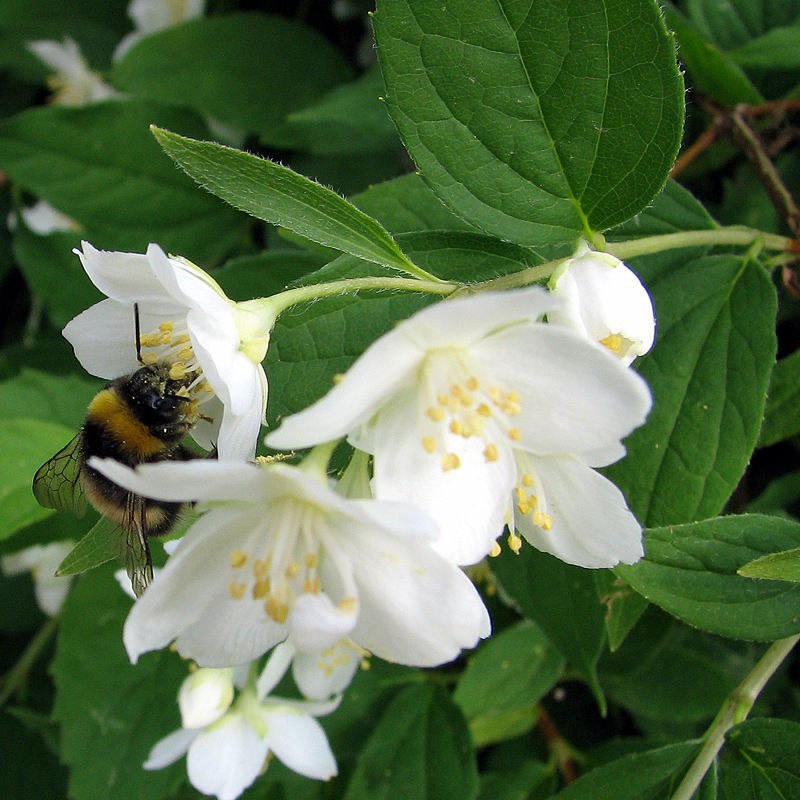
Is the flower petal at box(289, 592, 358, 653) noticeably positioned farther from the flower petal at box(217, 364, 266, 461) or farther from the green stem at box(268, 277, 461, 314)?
the green stem at box(268, 277, 461, 314)

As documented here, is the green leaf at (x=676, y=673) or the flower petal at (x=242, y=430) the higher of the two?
the flower petal at (x=242, y=430)

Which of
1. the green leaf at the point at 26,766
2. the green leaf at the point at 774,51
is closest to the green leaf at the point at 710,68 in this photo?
the green leaf at the point at 774,51

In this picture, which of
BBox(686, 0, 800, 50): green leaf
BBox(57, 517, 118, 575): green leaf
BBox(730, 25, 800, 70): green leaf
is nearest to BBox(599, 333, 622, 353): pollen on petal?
BBox(57, 517, 118, 575): green leaf

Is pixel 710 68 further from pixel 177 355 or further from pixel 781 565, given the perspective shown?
pixel 177 355

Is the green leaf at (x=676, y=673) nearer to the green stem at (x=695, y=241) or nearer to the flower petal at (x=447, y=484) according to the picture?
the green stem at (x=695, y=241)

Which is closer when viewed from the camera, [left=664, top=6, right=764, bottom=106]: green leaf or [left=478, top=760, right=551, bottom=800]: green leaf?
[left=664, top=6, right=764, bottom=106]: green leaf
